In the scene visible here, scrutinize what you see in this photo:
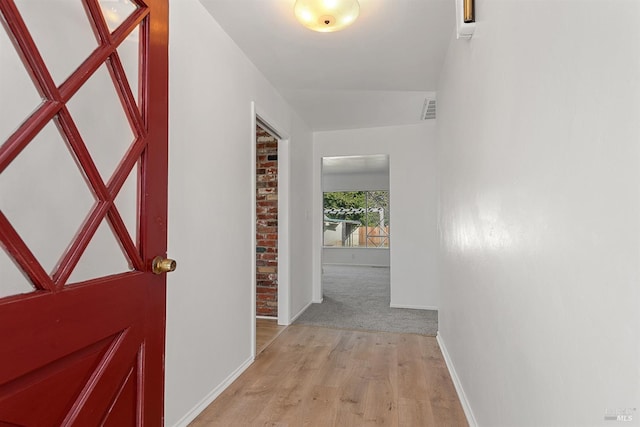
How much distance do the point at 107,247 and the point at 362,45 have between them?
2058 millimetres

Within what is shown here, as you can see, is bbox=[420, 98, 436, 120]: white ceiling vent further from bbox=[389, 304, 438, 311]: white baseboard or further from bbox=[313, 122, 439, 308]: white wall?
bbox=[389, 304, 438, 311]: white baseboard

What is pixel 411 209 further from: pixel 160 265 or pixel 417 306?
pixel 160 265

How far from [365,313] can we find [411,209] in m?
1.38

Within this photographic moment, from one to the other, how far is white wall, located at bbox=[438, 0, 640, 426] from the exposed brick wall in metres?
2.42

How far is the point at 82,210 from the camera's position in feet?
2.93

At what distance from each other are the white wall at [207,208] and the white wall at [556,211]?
1447 millimetres

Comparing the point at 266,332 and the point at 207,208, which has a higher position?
the point at 207,208

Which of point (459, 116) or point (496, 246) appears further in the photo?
point (459, 116)

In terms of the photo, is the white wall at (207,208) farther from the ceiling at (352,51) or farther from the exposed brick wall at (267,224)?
the exposed brick wall at (267,224)

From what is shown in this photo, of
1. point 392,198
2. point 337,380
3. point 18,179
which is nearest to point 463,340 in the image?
point 337,380

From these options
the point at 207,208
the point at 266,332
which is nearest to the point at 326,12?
the point at 207,208

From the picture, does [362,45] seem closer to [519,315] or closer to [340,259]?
[519,315]

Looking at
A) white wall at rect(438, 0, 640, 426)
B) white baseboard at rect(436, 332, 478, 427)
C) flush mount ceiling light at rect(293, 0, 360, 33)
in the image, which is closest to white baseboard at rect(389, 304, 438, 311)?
white baseboard at rect(436, 332, 478, 427)

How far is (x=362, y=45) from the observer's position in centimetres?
234
